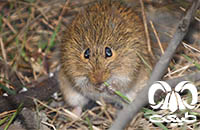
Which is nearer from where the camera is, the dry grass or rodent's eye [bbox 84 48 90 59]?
rodent's eye [bbox 84 48 90 59]

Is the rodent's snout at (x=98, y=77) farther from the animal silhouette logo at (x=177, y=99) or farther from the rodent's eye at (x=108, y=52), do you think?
the animal silhouette logo at (x=177, y=99)

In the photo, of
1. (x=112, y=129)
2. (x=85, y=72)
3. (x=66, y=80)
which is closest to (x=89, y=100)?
(x=66, y=80)

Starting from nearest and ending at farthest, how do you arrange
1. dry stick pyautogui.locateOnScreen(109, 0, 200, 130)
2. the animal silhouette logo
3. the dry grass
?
dry stick pyautogui.locateOnScreen(109, 0, 200, 130) < the animal silhouette logo < the dry grass

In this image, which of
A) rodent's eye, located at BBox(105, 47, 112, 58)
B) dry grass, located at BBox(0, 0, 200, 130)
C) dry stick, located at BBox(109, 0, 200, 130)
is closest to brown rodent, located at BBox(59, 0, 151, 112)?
rodent's eye, located at BBox(105, 47, 112, 58)

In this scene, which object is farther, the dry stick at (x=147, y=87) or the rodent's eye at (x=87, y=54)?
the rodent's eye at (x=87, y=54)

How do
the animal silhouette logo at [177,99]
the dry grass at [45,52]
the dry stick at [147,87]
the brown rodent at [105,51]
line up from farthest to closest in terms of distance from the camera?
the dry grass at [45,52], the brown rodent at [105,51], the animal silhouette logo at [177,99], the dry stick at [147,87]

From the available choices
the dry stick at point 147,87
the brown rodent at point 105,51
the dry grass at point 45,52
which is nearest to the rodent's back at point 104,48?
the brown rodent at point 105,51

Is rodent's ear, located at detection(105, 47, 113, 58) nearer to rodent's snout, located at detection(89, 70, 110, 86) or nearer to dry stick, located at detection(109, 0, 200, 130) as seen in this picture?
rodent's snout, located at detection(89, 70, 110, 86)

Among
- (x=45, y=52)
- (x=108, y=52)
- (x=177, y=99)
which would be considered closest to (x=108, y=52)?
(x=108, y=52)

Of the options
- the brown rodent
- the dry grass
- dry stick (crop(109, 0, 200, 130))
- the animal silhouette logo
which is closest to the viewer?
dry stick (crop(109, 0, 200, 130))

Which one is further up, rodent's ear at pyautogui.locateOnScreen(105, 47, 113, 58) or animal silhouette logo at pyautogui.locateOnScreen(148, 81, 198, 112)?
rodent's ear at pyautogui.locateOnScreen(105, 47, 113, 58)
